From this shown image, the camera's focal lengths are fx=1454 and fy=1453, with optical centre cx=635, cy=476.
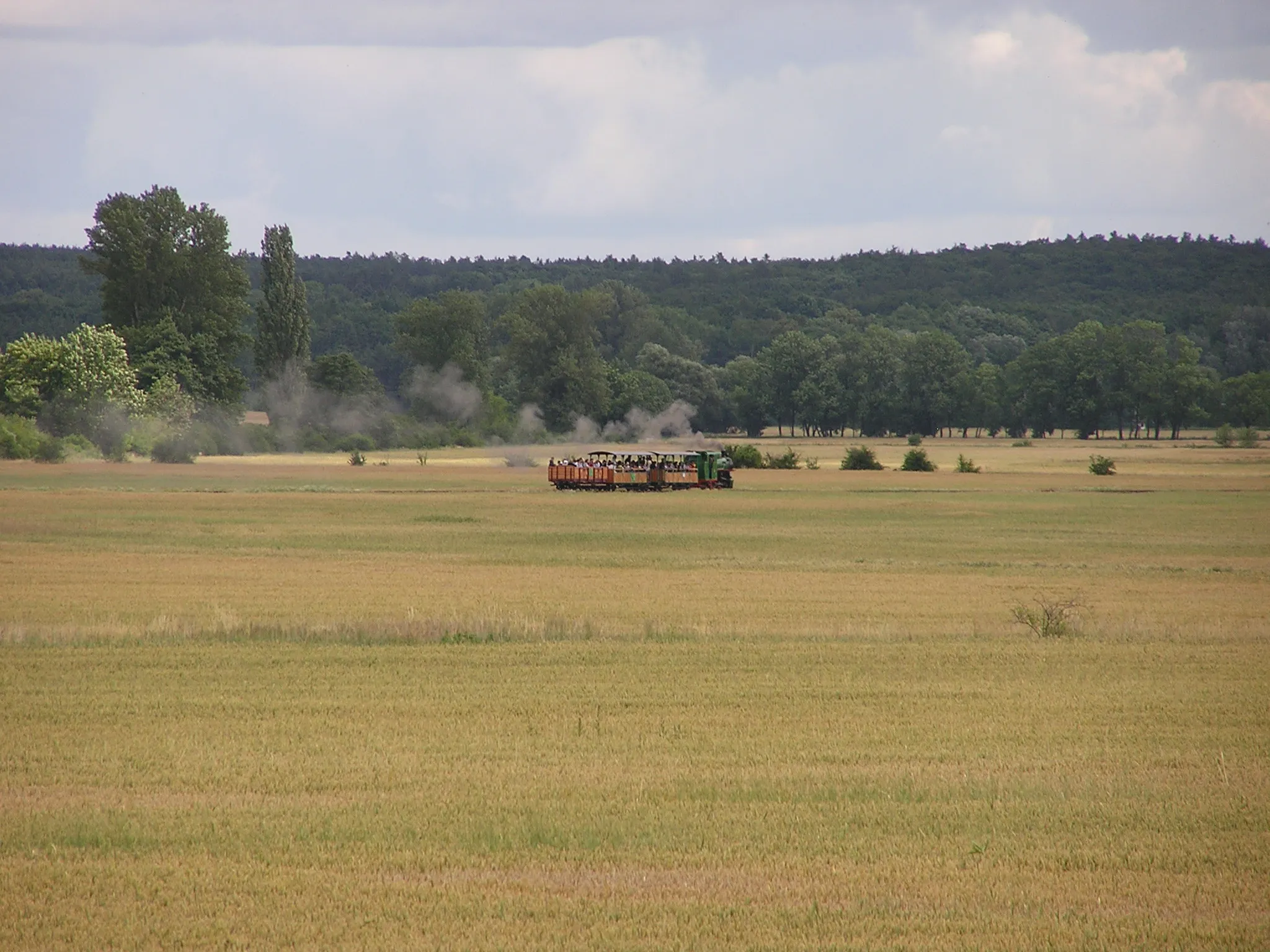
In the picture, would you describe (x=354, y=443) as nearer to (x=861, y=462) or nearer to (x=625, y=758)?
(x=861, y=462)

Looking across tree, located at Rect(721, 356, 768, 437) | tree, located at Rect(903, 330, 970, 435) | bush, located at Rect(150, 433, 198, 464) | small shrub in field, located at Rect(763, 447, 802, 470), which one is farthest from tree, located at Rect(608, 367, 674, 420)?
bush, located at Rect(150, 433, 198, 464)

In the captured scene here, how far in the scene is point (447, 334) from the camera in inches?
5335

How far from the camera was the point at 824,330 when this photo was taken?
19888cm

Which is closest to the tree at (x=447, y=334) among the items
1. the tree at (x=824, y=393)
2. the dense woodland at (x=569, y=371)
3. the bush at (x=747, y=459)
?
the dense woodland at (x=569, y=371)

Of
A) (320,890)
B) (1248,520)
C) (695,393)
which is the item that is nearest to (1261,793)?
(320,890)

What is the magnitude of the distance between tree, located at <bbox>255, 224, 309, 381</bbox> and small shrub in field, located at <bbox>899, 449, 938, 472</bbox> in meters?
48.0

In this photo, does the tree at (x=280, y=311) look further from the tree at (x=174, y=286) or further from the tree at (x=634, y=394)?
the tree at (x=634, y=394)

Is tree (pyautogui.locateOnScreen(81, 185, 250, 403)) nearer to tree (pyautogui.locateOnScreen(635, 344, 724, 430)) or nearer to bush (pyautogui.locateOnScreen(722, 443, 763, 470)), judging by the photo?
bush (pyautogui.locateOnScreen(722, 443, 763, 470))

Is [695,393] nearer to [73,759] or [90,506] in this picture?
[90,506]

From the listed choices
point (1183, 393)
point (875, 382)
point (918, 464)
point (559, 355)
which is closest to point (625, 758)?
point (918, 464)

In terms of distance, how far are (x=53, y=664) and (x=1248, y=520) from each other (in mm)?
50757

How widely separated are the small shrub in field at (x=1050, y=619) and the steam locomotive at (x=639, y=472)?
172ft

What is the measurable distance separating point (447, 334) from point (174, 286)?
2846 centimetres

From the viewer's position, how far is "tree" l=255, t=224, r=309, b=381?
113m
